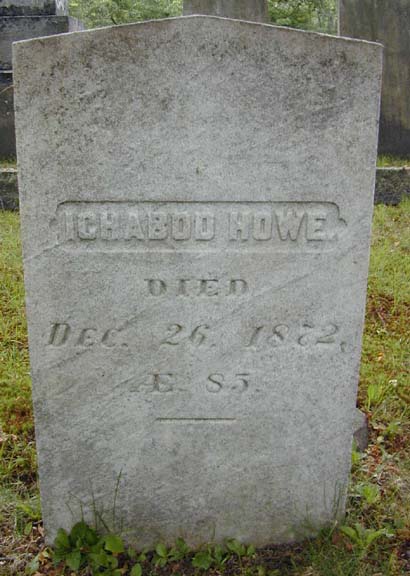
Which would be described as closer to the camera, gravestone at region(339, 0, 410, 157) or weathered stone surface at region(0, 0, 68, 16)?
gravestone at region(339, 0, 410, 157)

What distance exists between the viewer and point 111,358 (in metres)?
2.26

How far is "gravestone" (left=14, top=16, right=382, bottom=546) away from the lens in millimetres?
1973

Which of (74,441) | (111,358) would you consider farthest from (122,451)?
(111,358)

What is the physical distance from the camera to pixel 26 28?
26.3 ft

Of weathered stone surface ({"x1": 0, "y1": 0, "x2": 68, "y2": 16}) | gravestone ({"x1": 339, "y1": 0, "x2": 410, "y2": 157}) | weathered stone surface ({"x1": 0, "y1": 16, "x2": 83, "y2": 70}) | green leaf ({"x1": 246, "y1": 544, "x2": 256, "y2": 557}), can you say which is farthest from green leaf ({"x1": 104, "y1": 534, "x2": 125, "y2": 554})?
weathered stone surface ({"x1": 0, "y1": 0, "x2": 68, "y2": 16})

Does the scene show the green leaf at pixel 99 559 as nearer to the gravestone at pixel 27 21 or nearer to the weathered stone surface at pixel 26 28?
the gravestone at pixel 27 21

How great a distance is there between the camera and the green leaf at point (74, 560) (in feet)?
7.75

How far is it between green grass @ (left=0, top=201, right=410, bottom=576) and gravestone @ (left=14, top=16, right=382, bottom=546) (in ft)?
0.39

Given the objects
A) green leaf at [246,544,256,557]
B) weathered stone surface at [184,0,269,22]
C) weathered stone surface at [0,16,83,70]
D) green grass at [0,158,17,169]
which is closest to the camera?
green leaf at [246,544,256,557]

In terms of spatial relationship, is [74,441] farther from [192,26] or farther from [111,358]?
[192,26]

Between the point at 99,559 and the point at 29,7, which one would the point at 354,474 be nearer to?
the point at 99,559

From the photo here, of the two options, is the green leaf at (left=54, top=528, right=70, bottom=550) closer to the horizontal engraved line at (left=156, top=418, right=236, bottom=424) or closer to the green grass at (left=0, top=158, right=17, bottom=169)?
the horizontal engraved line at (left=156, top=418, right=236, bottom=424)

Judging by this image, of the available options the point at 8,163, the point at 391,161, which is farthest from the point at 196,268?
the point at 8,163

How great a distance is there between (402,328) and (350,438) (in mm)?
1890
